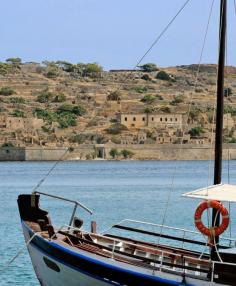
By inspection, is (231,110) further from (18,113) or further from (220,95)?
(220,95)

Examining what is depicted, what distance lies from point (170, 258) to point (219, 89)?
8.46 feet

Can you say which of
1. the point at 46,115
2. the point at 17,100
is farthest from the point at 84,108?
the point at 17,100

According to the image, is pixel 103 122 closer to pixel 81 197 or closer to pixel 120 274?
pixel 81 197

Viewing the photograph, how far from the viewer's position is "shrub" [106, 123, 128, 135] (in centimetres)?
14475

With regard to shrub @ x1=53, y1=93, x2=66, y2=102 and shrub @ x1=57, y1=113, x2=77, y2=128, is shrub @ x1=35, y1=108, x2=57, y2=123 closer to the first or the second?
shrub @ x1=57, y1=113, x2=77, y2=128

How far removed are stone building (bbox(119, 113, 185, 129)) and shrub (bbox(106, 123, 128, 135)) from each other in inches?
60.2

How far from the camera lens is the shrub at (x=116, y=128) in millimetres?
144750

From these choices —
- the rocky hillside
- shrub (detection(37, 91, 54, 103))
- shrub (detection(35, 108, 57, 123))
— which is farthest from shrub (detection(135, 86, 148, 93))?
shrub (detection(35, 108, 57, 123))

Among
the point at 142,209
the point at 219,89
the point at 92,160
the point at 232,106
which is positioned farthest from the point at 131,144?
the point at 219,89

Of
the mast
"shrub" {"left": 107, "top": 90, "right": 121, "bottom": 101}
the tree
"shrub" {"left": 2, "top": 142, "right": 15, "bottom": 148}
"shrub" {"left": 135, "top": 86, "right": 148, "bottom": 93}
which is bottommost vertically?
the tree

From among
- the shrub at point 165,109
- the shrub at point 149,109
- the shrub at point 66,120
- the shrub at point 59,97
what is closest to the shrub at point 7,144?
the shrub at point 66,120

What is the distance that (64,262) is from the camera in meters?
15.6

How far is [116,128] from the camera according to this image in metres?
146

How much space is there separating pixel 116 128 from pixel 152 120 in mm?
7190
